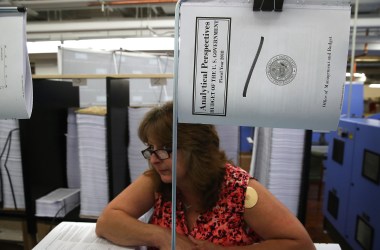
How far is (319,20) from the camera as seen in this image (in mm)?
409

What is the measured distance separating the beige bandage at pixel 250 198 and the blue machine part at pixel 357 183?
1.11 m

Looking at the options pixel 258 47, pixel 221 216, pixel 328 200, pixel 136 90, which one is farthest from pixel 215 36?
pixel 136 90

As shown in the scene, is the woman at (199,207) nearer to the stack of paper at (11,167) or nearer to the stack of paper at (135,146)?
the stack of paper at (135,146)

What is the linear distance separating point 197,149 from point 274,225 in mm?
343

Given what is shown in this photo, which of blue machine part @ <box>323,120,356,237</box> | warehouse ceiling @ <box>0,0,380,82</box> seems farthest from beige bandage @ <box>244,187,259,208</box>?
warehouse ceiling @ <box>0,0,380,82</box>

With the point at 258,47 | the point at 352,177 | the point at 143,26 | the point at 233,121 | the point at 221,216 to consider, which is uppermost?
the point at 143,26

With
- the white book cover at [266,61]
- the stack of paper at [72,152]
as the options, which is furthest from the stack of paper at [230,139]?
the white book cover at [266,61]

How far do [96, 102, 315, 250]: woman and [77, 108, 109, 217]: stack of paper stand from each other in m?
0.34

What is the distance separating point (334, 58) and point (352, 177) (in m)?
1.89

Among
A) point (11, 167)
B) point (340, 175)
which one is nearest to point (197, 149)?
point (11, 167)

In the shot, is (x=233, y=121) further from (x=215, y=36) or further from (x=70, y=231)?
(x=70, y=231)

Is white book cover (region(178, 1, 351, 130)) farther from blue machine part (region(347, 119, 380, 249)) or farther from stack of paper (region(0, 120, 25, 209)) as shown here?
blue machine part (region(347, 119, 380, 249))

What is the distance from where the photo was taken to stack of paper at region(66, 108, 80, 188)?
1.51m

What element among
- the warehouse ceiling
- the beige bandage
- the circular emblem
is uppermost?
the warehouse ceiling
